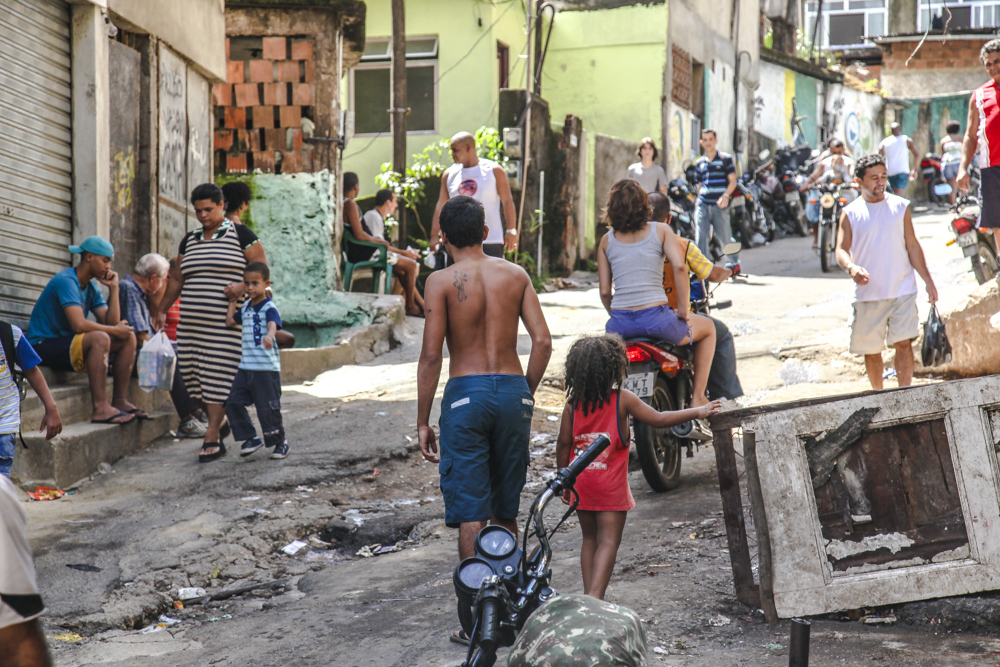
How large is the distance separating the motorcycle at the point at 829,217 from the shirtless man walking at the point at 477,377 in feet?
31.4

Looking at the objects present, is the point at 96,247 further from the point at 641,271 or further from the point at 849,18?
the point at 849,18

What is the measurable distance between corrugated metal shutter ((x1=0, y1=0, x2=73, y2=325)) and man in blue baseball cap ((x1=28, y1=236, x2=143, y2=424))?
1.76 ft

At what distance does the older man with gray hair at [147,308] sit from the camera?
7.45m

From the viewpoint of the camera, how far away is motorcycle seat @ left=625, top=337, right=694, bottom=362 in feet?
18.6

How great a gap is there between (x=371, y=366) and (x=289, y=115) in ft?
11.7

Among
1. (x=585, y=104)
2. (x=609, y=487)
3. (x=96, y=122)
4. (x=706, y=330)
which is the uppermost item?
(x=585, y=104)

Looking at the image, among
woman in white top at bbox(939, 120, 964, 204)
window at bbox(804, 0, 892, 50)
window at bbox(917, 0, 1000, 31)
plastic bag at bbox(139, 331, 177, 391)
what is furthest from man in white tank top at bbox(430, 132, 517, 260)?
window at bbox(804, 0, 892, 50)

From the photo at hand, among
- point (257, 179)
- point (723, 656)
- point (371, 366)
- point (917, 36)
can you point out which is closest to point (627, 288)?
point (723, 656)

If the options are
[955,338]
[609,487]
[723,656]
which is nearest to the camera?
[723,656]

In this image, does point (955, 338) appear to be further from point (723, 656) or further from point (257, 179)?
point (257, 179)

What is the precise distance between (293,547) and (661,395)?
6.96 feet

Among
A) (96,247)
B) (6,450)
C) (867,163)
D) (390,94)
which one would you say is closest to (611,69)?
(390,94)

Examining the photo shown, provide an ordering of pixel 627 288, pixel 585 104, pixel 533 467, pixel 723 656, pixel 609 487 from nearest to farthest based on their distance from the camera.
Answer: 1. pixel 723 656
2. pixel 609 487
3. pixel 627 288
4. pixel 533 467
5. pixel 585 104

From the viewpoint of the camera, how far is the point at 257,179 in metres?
11.5
